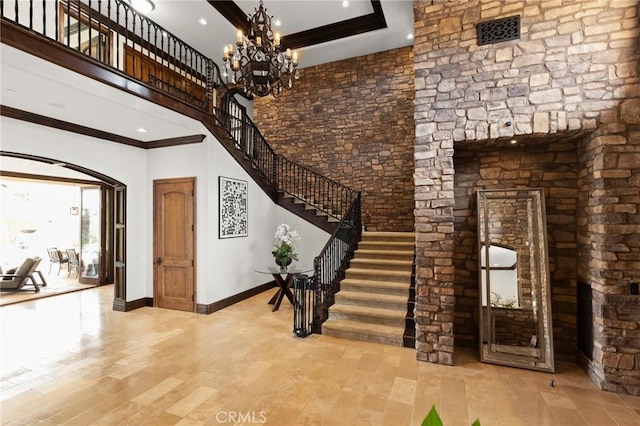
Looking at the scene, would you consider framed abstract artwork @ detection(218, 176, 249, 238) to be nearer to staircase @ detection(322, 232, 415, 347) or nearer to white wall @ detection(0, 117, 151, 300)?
white wall @ detection(0, 117, 151, 300)

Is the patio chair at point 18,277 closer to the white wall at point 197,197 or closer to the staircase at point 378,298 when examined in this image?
the white wall at point 197,197

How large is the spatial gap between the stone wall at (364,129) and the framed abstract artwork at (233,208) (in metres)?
2.58

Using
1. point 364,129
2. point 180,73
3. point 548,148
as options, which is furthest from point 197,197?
point 548,148

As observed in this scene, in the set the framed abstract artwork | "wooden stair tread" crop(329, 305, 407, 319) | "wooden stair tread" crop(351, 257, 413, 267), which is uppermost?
the framed abstract artwork

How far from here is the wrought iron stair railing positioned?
12.4 ft

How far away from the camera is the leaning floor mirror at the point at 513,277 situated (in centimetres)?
342

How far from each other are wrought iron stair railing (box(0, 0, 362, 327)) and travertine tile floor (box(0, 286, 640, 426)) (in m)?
1.16

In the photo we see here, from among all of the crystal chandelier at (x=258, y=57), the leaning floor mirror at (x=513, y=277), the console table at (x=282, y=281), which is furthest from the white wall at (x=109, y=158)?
the leaning floor mirror at (x=513, y=277)

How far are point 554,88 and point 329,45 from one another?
5.18 m

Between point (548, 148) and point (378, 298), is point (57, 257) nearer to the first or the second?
point (378, 298)

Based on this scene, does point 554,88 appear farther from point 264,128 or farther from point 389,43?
point 264,128

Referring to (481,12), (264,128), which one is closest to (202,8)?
(264,128)

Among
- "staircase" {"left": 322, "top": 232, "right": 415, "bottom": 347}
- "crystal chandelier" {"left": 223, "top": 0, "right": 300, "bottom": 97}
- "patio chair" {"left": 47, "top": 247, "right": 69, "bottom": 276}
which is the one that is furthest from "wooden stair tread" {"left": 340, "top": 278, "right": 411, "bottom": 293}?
"patio chair" {"left": 47, "top": 247, "right": 69, "bottom": 276}

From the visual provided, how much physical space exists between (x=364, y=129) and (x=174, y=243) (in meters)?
5.03
